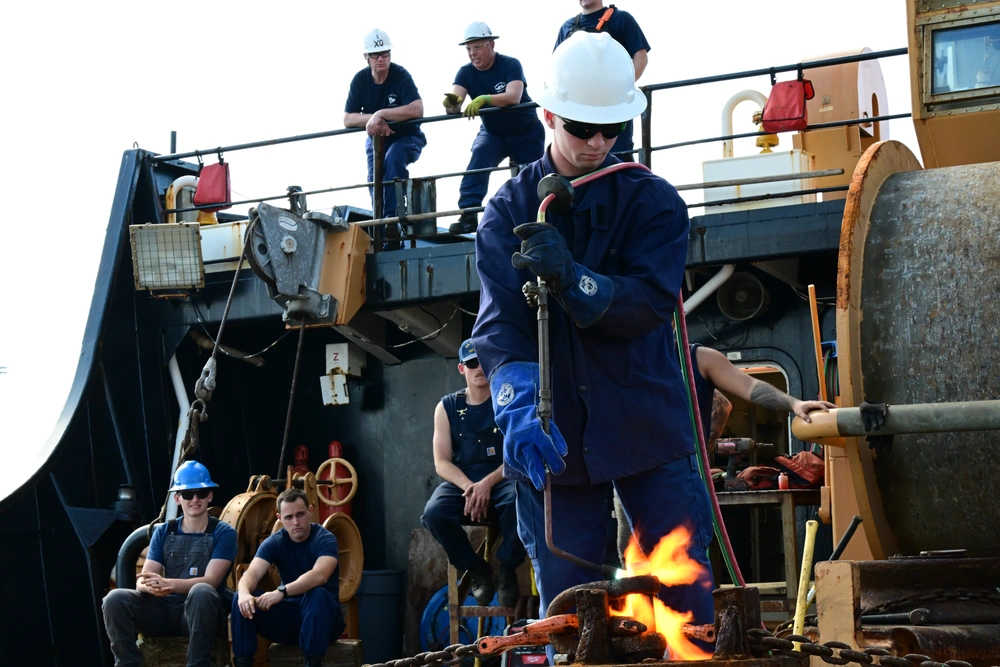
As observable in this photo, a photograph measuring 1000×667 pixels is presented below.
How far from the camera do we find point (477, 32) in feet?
29.8

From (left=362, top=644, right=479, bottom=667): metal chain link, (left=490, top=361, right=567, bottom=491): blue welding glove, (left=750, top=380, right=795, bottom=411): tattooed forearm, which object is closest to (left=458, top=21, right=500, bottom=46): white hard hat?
(left=750, top=380, right=795, bottom=411): tattooed forearm

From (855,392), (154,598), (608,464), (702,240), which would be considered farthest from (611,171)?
(154,598)

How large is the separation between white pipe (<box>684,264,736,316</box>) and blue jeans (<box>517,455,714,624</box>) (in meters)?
4.73

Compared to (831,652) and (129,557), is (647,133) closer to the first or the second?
(129,557)

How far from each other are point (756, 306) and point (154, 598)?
14.0 ft

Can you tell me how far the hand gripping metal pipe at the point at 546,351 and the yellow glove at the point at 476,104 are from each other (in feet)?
17.5

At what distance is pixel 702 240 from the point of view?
821 cm

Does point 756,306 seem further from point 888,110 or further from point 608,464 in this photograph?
point 608,464

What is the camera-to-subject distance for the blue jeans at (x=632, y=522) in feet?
11.7

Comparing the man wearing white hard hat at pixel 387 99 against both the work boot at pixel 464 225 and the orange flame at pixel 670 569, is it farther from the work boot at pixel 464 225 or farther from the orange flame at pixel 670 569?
the orange flame at pixel 670 569

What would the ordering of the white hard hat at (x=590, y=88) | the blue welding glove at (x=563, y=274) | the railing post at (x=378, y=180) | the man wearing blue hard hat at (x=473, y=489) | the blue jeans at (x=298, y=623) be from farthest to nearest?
the railing post at (x=378, y=180), the blue jeans at (x=298, y=623), the man wearing blue hard hat at (x=473, y=489), the white hard hat at (x=590, y=88), the blue welding glove at (x=563, y=274)

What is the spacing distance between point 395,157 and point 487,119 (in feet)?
2.55

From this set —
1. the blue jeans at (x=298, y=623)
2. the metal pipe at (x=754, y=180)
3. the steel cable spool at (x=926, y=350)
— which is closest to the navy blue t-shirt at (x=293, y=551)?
the blue jeans at (x=298, y=623)

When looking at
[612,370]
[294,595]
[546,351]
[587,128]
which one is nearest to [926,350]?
[612,370]
